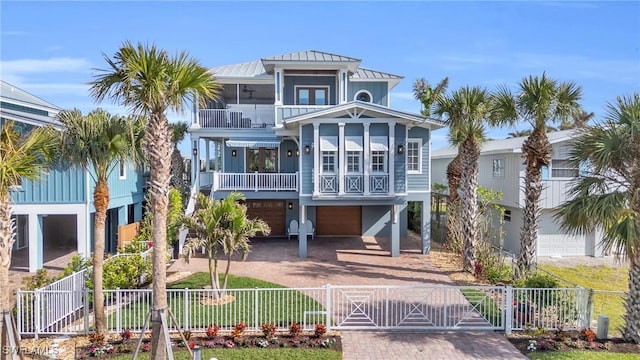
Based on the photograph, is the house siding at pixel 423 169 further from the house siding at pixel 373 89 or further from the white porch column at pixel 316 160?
the white porch column at pixel 316 160

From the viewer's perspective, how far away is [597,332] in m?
9.49

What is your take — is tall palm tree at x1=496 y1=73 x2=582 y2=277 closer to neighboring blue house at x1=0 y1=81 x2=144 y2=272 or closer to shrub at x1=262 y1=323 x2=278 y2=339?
shrub at x1=262 y1=323 x2=278 y2=339

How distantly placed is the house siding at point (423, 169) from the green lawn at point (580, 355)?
34.6ft

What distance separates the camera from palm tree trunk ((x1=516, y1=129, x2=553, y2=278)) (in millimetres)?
13962

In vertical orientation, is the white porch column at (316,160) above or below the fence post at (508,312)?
above

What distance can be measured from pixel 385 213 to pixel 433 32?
11.2m

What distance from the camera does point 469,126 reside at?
15.5 metres

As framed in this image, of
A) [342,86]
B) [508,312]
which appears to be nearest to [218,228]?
[508,312]

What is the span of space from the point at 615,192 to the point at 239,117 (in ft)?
55.0

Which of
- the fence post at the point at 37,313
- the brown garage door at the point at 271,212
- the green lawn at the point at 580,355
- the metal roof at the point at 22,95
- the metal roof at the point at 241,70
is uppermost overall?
the metal roof at the point at 241,70

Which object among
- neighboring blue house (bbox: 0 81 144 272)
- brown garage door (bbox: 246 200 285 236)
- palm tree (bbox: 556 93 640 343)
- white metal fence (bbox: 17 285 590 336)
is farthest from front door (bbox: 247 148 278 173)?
palm tree (bbox: 556 93 640 343)

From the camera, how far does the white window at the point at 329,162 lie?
57.2 feet

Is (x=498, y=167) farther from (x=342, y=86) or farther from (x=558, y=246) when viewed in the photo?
(x=342, y=86)

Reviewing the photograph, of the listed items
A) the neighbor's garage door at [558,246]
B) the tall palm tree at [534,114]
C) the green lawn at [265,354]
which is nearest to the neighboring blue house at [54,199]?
the green lawn at [265,354]
